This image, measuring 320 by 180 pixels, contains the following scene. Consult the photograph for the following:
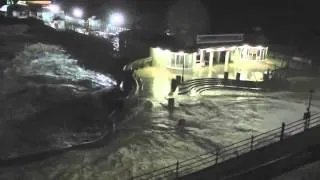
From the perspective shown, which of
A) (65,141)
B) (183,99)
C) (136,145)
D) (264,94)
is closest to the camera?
(136,145)

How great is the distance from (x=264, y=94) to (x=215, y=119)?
30.0 feet

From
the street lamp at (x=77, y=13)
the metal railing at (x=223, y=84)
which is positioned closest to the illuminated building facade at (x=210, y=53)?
the metal railing at (x=223, y=84)

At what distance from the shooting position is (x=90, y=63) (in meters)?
60.3

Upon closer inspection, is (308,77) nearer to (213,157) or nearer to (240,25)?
(213,157)

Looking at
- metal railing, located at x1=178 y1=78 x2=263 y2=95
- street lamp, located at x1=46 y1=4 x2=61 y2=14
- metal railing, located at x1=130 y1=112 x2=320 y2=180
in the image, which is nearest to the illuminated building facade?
metal railing, located at x1=178 y1=78 x2=263 y2=95

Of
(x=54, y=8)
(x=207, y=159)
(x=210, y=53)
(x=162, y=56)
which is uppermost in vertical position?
(x=54, y=8)

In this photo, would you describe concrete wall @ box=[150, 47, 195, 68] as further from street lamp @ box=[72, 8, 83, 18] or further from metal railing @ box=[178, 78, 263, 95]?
street lamp @ box=[72, 8, 83, 18]

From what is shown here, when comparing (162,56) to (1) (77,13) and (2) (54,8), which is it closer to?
(1) (77,13)

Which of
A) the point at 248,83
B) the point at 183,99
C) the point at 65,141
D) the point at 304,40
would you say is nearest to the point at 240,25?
the point at 304,40

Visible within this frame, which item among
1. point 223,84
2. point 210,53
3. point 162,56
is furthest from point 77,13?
point 223,84

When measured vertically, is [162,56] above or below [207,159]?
above

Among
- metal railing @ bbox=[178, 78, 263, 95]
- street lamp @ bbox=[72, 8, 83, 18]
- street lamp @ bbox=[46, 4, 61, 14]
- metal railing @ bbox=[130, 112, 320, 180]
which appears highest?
street lamp @ bbox=[46, 4, 61, 14]

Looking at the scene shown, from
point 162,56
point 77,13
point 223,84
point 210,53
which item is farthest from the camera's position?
point 77,13

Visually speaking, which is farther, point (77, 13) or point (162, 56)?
point (77, 13)
